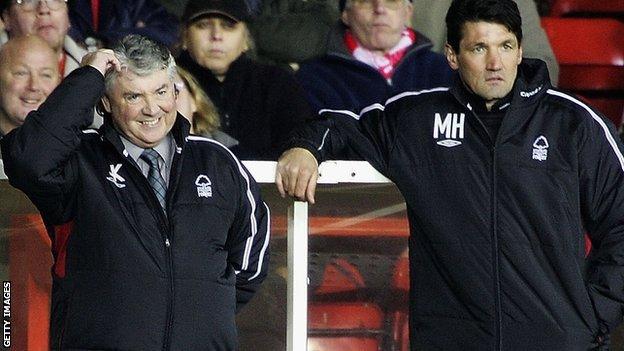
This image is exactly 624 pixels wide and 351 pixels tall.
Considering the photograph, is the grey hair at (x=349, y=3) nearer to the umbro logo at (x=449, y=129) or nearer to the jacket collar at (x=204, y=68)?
→ the jacket collar at (x=204, y=68)

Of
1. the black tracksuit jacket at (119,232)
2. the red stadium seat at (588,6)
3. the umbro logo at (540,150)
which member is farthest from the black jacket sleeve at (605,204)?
the red stadium seat at (588,6)

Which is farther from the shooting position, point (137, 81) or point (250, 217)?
point (250, 217)

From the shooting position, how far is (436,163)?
507 centimetres

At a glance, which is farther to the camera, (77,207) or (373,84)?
(373,84)

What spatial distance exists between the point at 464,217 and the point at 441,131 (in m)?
0.31

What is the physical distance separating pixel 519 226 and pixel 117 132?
1.31m

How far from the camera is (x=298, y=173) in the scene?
16.7ft

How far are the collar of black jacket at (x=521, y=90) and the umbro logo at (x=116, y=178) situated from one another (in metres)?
1.14

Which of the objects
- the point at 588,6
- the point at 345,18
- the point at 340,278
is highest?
the point at 588,6

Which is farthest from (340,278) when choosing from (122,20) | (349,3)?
(122,20)

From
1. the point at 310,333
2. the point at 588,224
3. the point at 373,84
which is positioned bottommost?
the point at 310,333

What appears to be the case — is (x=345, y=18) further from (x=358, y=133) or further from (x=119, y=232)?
(x=119, y=232)

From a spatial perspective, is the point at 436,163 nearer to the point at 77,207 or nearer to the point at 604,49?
the point at 77,207

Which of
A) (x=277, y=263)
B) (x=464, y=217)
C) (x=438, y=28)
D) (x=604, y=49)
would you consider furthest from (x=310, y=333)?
(x=604, y=49)
